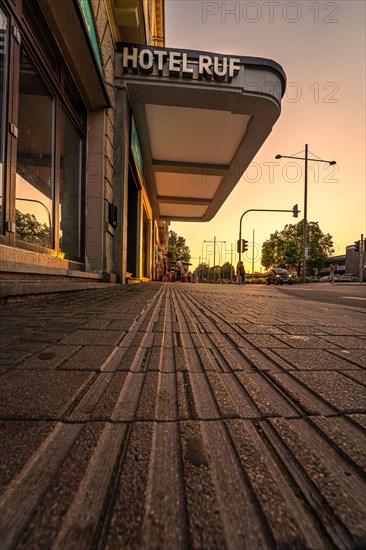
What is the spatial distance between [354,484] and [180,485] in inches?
11.2

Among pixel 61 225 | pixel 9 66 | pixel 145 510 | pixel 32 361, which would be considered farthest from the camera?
pixel 61 225

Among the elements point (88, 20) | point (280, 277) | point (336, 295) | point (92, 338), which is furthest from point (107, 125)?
point (280, 277)

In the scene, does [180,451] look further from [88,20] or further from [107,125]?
[107,125]

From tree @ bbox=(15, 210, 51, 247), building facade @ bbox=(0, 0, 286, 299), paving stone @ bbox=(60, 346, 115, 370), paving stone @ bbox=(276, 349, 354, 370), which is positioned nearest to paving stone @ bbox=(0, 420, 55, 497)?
paving stone @ bbox=(60, 346, 115, 370)

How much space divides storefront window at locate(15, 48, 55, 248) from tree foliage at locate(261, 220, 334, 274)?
57967mm

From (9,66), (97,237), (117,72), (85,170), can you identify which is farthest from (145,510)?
(117,72)

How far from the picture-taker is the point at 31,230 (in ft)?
13.5

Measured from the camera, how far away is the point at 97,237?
6652 mm

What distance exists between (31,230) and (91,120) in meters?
3.92

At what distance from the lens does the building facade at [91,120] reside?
354cm

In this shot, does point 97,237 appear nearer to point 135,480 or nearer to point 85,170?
point 85,170

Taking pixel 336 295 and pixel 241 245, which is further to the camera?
pixel 241 245

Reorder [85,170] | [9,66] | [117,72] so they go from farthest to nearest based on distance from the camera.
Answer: [117,72] < [85,170] < [9,66]

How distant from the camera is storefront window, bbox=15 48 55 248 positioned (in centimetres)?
388
